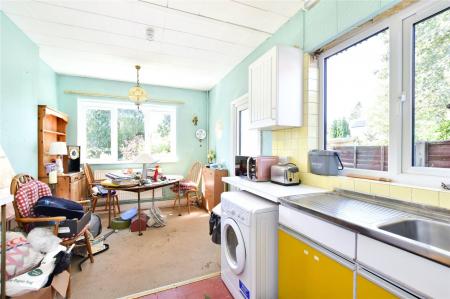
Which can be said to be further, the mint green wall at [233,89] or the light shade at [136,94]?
the light shade at [136,94]

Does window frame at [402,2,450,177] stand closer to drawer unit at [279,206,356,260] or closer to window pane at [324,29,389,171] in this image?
window pane at [324,29,389,171]

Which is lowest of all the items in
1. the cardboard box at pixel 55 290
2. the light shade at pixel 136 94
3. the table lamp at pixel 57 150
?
the cardboard box at pixel 55 290

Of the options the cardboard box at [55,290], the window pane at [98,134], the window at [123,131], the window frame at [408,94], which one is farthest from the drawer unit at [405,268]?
the window pane at [98,134]

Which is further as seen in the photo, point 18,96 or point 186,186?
point 186,186

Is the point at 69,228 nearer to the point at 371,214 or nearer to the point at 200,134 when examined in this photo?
the point at 371,214

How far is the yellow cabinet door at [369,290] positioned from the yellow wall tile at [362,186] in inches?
28.2

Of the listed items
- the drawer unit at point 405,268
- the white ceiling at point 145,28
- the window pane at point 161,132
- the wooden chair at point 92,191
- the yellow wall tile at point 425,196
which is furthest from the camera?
the window pane at point 161,132

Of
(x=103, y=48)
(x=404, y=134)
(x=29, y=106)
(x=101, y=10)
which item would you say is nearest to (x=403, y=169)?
(x=404, y=134)

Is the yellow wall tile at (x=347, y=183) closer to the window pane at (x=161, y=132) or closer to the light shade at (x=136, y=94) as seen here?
the light shade at (x=136, y=94)

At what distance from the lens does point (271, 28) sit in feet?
7.67

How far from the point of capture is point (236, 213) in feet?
5.40

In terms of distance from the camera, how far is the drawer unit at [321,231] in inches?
38.4

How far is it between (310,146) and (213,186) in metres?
2.03

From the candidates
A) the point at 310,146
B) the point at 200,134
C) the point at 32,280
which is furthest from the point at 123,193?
the point at 310,146
